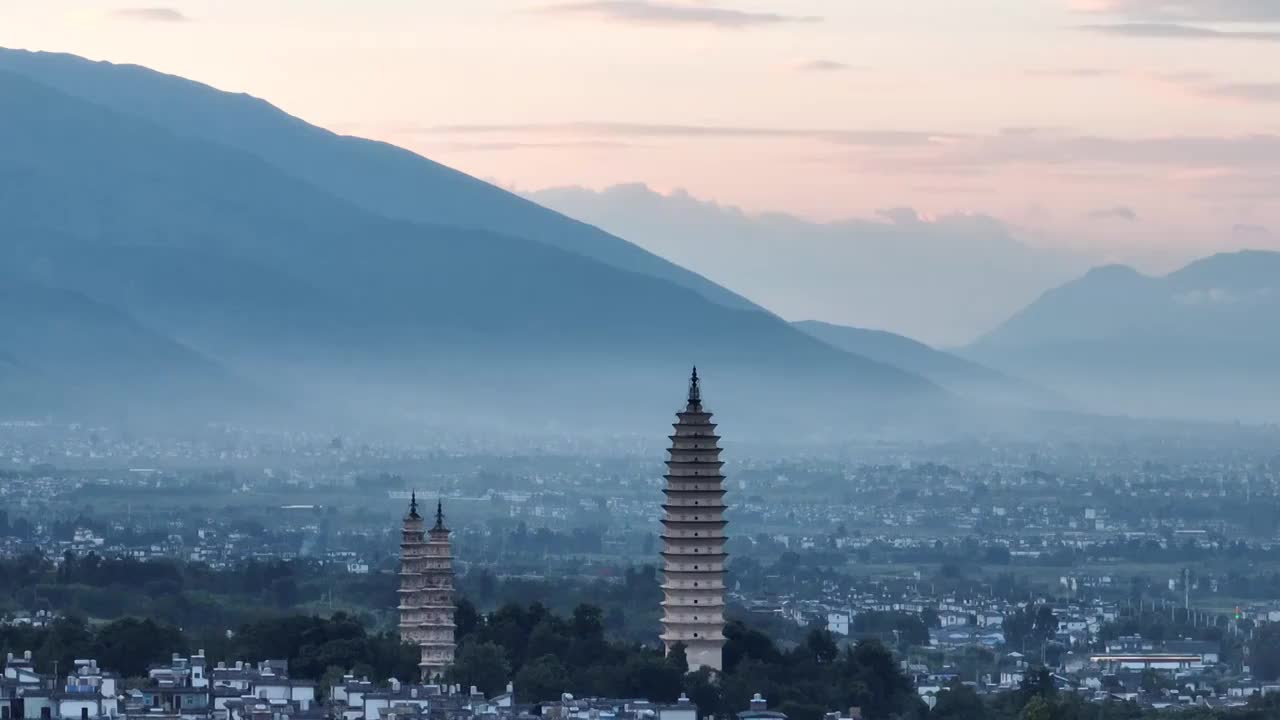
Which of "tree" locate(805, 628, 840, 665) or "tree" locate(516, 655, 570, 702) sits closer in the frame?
"tree" locate(516, 655, 570, 702)

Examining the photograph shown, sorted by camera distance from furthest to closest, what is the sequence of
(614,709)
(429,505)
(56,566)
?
(429,505) → (56,566) → (614,709)

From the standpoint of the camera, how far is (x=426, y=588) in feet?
225

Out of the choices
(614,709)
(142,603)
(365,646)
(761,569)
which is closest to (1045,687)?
(365,646)

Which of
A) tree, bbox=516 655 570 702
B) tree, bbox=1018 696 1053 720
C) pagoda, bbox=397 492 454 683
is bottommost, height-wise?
tree, bbox=1018 696 1053 720

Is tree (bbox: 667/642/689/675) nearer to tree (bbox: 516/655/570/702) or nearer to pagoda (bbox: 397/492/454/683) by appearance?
tree (bbox: 516/655/570/702)

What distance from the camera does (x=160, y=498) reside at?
19900cm

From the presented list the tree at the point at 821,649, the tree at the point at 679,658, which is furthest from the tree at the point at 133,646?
the tree at the point at 821,649

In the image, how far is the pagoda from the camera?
6769cm

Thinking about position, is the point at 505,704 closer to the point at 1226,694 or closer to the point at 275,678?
the point at 275,678

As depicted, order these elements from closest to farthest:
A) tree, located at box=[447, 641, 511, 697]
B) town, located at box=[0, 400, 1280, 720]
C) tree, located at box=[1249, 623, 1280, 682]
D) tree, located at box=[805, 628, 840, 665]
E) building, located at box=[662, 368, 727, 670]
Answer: town, located at box=[0, 400, 1280, 720] < tree, located at box=[447, 641, 511, 697] < building, located at box=[662, 368, 727, 670] < tree, located at box=[805, 628, 840, 665] < tree, located at box=[1249, 623, 1280, 682]

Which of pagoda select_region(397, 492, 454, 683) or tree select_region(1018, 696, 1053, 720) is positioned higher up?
pagoda select_region(397, 492, 454, 683)

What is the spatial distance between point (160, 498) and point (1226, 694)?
121496mm

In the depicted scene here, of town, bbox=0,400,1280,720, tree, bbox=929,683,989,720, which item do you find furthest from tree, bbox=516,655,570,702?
tree, bbox=929,683,989,720

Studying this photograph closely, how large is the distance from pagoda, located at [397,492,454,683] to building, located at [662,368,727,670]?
12.7 feet
